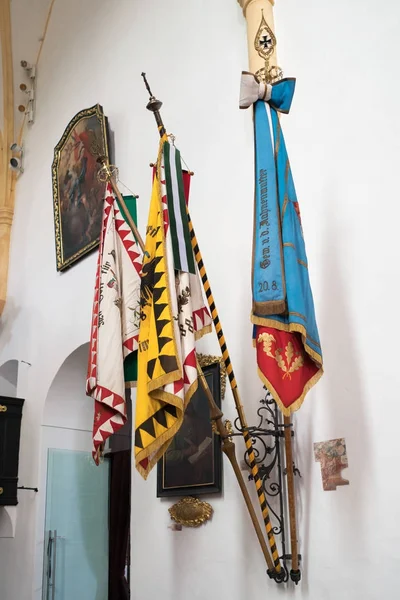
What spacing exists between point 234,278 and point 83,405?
3.13m

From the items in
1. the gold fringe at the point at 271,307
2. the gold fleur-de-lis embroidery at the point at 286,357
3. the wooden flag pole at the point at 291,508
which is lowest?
the wooden flag pole at the point at 291,508

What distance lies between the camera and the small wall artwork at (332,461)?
3.68 meters

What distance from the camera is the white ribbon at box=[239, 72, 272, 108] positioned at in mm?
3734

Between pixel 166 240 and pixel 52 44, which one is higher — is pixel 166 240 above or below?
below

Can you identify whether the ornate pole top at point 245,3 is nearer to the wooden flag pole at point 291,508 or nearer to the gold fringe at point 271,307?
the gold fringe at point 271,307

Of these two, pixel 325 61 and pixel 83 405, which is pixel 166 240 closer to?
pixel 325 61

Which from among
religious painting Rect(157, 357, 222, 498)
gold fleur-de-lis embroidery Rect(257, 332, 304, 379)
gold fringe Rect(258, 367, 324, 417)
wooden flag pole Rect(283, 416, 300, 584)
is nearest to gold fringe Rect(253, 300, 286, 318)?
gold fleur-de-lis embroidery Rect(257, 332, 304, 379)

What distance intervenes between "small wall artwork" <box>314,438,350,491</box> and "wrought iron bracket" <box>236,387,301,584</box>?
0.19m

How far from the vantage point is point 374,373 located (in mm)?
3662

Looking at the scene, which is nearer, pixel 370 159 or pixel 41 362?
pixel 370 159

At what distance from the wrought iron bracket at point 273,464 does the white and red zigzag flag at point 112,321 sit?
76 cm

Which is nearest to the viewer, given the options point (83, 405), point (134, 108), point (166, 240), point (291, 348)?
point (291, 348)

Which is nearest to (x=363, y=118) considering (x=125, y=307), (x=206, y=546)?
(x=125, y=307)

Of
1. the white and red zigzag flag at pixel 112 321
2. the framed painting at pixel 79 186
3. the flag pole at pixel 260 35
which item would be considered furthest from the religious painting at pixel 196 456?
the framed painting at pixel 79 186
